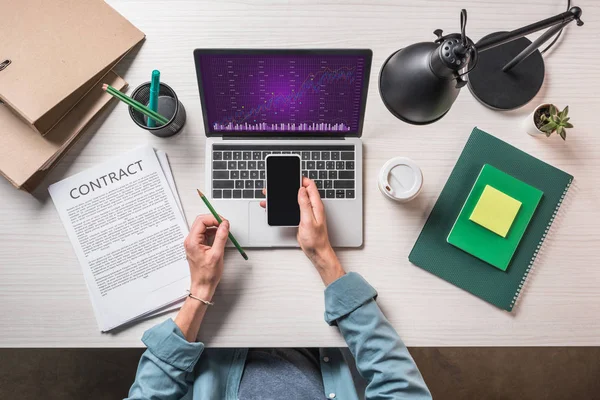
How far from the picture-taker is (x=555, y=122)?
822 mm

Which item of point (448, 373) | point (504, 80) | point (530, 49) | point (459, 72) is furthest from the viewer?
point (448, 373)

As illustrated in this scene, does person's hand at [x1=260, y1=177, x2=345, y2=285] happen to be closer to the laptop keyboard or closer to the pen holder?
the laptop keyboard

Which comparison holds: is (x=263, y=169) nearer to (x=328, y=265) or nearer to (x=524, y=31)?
(x=328, y=265)

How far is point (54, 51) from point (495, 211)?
3.18 ft

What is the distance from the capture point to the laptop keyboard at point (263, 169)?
33.3 inches

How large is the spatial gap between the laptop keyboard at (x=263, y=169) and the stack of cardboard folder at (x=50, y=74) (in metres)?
0.29

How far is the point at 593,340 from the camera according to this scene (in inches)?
33.4

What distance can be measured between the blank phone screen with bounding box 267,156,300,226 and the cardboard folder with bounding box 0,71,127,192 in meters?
0.40

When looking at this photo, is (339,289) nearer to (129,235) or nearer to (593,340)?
(129,235)

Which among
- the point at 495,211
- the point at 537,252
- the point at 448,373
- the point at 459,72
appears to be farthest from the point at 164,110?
the point at 448,373

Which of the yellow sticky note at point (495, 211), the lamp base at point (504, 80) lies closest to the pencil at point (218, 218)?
the yellow sticky note at point (495, 211)

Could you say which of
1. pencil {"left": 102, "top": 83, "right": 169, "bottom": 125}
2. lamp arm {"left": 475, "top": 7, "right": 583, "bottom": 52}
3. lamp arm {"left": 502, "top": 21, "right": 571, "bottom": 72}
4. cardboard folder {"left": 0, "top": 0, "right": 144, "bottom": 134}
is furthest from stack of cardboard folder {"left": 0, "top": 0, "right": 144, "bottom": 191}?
lamp arm {"left": 502, "top": 21, "right": 571, "bottom": 72}

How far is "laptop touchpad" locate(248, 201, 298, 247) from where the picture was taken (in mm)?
841

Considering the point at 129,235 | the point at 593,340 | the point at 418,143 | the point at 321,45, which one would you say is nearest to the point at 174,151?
the point at 129,235
